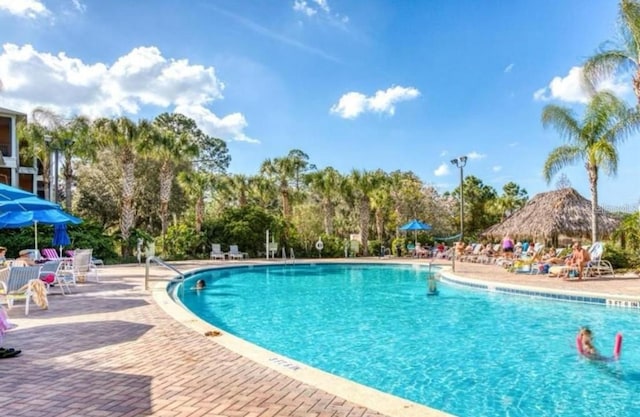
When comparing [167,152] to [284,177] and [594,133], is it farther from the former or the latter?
[594,133]

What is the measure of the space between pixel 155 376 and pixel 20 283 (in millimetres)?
4898

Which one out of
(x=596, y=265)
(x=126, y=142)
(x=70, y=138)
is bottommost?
(x=596, y=265)

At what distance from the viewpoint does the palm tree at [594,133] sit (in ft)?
54.0

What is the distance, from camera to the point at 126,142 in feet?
66.9

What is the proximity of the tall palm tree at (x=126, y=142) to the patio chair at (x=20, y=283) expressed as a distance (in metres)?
13.8

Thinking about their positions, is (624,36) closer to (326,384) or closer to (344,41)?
(344,41)

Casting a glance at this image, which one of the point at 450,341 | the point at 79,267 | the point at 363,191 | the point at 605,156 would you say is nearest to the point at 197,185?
the point at 363,191

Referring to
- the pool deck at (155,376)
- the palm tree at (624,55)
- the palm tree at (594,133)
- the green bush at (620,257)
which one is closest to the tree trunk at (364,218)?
the palm tree at (594,133)

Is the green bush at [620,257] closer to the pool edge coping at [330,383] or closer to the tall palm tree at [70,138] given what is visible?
the pool edge coping at [330,383]

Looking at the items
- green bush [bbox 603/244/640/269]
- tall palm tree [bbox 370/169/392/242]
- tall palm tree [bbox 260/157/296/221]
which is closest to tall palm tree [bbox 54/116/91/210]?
tall palm tree [bbox 260/157/296/221]

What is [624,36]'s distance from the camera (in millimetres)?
13430

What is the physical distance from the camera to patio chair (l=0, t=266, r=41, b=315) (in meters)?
7.48

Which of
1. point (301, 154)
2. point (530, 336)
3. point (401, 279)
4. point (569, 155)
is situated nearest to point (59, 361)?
Answer: point (530, 336)

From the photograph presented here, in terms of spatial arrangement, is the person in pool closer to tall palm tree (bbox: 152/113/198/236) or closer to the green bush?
the green bush
